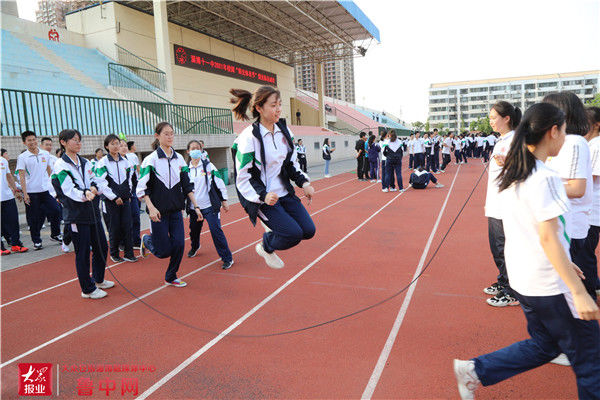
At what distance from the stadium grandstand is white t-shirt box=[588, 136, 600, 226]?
1064 cm

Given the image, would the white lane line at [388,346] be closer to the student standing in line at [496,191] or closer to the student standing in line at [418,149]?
the student standing in line at [496,191]

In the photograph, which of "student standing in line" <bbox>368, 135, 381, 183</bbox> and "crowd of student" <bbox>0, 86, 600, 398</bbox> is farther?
"student standing in line" <bbox>368, 135, 381, 183</bbox>

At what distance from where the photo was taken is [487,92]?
109312 millimetres

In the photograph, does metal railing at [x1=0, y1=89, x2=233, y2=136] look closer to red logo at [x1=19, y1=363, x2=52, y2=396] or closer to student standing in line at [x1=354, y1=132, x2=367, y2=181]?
student standing in line at [x1=354, y1=132, x2=367, y2=181]

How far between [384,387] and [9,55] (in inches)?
718

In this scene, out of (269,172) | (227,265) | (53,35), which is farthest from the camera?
(53,35)

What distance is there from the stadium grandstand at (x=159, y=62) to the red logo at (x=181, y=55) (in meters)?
0.06

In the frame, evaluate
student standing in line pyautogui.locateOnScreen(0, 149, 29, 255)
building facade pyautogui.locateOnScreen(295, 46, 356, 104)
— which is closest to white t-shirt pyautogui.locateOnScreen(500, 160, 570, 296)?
student standing in line pyautogui.locateOnScreen(0, 149, 29, 255)

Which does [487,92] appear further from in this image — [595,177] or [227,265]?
[595,177]

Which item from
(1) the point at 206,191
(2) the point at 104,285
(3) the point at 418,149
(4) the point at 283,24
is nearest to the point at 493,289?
(1) the point at 206,191

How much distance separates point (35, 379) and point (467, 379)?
9.99 ft

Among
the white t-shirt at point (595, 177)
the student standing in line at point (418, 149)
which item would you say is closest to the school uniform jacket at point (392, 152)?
the student standing in line at point (418, 149)

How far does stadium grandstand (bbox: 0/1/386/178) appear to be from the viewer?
11391 mm

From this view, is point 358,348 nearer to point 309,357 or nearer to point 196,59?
point 309,357
